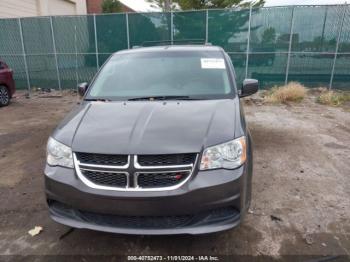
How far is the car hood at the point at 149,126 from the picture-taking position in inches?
84.9

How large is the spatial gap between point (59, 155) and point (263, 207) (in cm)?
217

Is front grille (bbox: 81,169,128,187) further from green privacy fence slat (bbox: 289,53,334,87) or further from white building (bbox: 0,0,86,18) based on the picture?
white building (bbox: 0,0,86,18)

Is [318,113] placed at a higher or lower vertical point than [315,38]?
lower

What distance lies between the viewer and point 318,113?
764cm

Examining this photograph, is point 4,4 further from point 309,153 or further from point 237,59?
point 309,153

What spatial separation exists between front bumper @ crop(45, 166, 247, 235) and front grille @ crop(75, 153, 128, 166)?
0.48 ft

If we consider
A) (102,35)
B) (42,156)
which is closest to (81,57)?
(102,35)

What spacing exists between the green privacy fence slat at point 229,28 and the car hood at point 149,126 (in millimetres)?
7970

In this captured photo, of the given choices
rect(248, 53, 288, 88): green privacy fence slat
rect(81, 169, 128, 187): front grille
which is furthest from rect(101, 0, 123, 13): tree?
rect(81, 169, 128, 187): front grille

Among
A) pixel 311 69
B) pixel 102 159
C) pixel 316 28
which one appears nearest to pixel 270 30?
pixel 316 28

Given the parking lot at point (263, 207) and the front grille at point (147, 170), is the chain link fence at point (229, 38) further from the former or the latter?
the front grille at point (147, 170)

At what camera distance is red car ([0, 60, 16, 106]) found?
8637 mm

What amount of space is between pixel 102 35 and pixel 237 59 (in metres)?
5.14

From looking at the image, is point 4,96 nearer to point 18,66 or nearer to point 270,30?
point 18,66
